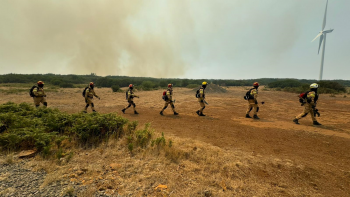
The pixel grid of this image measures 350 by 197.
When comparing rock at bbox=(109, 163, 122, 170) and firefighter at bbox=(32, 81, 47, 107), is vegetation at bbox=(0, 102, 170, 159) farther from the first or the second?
firefighter at bbox=(32, 81, 47, 107)

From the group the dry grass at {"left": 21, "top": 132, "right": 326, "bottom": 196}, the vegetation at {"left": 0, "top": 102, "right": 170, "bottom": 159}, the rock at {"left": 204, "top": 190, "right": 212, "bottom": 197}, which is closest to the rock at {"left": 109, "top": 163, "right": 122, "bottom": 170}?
the dry grass at {"left": 21, "top": 132, "right": 326, "bottom": 196}

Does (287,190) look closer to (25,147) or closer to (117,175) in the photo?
(117,175)

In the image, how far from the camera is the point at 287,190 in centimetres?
332

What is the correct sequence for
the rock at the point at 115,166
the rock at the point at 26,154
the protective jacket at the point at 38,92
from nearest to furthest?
the rock at the point at 115,166 → the rock at the point at 26,154 → the protective jacket at the point at 38,92

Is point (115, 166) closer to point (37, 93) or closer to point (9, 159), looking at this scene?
point (9, 159)

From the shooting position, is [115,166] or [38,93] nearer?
[115,166]

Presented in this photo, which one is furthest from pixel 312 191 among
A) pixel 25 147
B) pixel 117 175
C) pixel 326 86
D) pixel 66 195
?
pixel 326 86

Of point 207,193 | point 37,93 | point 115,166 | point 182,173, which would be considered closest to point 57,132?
point 115,166

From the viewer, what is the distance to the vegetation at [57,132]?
420cm

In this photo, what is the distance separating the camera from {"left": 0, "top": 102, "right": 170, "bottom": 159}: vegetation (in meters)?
4.20

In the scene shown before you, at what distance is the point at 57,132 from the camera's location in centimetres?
469

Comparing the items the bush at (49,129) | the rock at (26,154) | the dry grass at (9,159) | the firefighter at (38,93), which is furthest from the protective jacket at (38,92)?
the dry grass at (9,159)

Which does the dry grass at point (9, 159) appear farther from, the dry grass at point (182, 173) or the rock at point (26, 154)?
the dry grass at point (182, 173)

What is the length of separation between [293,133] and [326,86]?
33766 mm
